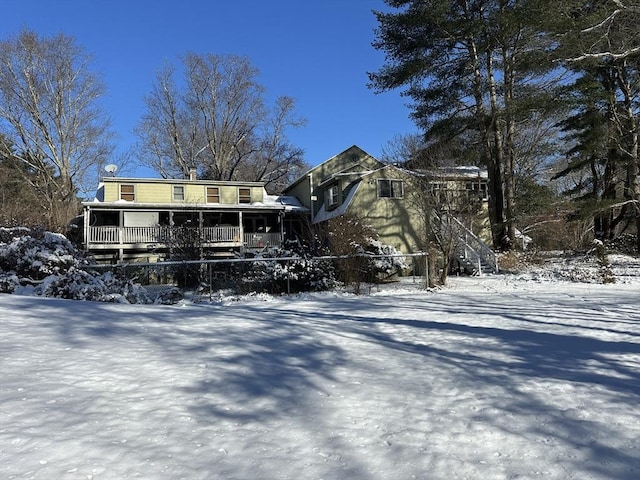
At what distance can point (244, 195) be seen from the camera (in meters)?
28.4

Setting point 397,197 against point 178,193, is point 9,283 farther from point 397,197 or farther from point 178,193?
point 178,193

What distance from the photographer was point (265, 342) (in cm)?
559

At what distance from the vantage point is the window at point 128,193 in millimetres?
25750

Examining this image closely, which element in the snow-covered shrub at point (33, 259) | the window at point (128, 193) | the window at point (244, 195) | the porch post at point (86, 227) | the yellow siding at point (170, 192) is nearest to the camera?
the snow-covered shrub at point (33, 259)

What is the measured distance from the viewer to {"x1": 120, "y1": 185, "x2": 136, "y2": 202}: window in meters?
25.8

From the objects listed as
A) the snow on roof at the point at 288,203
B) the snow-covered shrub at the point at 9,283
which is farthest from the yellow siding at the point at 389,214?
the snow-covered shrub at the point at 9,283

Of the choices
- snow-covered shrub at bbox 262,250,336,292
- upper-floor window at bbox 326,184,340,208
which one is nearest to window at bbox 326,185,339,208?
upper-floor window at bbox 326,184,340,208

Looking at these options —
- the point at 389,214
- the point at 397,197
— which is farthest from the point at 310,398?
the point at 397,197

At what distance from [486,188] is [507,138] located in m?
2.59

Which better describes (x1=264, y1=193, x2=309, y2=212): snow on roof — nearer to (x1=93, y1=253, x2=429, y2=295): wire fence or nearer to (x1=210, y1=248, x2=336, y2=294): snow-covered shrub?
(x1=93, y1=253, x2=429, y2=295): wire fence

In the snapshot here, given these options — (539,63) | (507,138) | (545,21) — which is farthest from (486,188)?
(545,21)

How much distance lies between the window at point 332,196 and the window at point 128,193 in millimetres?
11131

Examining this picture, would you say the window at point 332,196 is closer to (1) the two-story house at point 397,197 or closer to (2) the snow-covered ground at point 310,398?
(1) the two-story house at point 397,197

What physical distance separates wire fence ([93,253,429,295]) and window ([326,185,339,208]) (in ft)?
37.5
